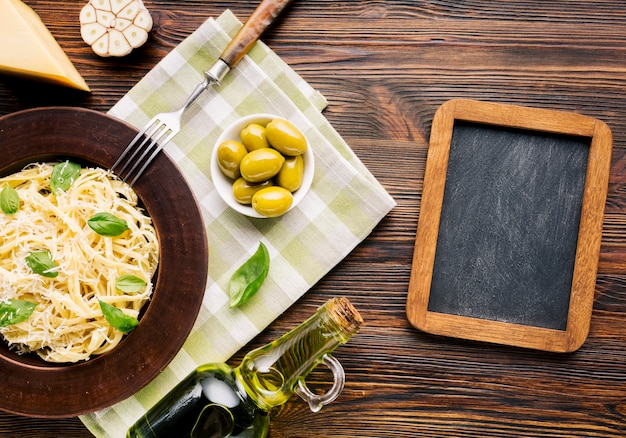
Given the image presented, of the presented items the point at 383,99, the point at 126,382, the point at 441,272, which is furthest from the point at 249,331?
the point at 383,99

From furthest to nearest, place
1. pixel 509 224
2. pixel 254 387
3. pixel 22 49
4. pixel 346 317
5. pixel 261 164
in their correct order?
pixel 509 224 → pixel 22 49 → pixel 261 164 → pixel 254 387 → pixel 346 317

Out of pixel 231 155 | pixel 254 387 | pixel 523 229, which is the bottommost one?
pixel 523 229

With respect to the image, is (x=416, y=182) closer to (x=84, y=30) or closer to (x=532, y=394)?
(x=532, y=394)

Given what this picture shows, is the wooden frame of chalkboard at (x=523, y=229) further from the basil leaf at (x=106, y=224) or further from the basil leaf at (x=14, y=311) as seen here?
the basil leaf at (x=14, y=311)

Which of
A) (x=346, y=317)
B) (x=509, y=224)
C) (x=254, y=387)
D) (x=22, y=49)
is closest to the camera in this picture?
(x=346, y=317)

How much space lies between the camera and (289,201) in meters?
1.64

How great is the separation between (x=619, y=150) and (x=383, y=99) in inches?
30.5

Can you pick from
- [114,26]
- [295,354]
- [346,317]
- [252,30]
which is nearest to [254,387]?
[295,354]

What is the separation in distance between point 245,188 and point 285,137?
0.62 ft

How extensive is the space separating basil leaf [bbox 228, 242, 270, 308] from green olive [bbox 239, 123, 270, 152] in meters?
0.29

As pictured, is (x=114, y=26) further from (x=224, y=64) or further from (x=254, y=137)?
(x=254, y=137)

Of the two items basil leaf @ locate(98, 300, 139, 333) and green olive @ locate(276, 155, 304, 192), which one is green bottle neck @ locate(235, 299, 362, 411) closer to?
basil leaf @ locate(98, 300, 139, 333)

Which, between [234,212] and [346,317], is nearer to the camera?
[346,317]

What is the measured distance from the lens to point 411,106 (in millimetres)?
1814
